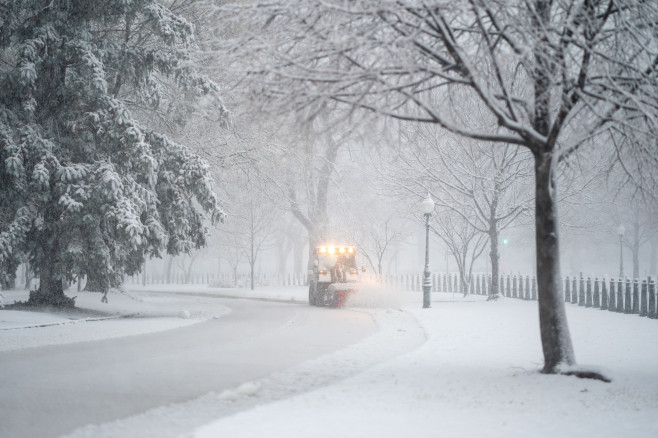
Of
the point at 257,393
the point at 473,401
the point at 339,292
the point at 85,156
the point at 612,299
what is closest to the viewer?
the point at 473,401

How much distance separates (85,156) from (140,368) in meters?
10.1

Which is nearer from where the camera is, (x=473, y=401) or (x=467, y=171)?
(x=473, y=401)

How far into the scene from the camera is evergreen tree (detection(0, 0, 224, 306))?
651 inches

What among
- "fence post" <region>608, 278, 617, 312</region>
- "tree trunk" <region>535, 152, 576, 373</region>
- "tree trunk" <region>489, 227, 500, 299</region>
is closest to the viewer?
"tree trunk" <region>535, 152, 576, 373</region>

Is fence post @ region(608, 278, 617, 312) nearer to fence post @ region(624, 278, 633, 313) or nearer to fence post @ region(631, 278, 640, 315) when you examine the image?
fence post @ region(624, 278, 633, 313)

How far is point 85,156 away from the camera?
59.6 ft

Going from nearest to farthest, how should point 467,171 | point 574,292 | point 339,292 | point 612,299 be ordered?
point 612,299 → point 339,292 → point 467,171 → point 574,292

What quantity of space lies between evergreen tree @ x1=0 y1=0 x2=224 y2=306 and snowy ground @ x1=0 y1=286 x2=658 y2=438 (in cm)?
418

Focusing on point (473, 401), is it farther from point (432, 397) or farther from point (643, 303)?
point (643, 303)

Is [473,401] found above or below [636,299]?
below

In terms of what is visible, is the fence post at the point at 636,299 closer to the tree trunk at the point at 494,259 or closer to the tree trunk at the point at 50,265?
the tree trunk at the point at 494,259

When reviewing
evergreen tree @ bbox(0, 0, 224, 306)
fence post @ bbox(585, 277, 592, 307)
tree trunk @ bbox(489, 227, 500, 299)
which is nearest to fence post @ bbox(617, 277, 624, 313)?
fence post @ bbox(585, 277, 592, 307)

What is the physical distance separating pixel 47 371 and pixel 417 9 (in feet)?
24.3

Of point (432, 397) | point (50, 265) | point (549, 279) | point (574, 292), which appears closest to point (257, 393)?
point (432, 397)
